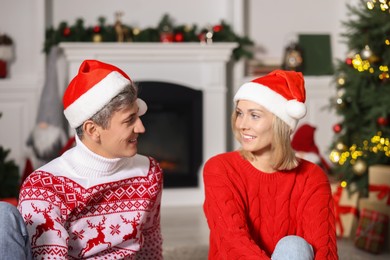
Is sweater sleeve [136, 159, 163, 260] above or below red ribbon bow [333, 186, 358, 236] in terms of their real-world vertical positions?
above

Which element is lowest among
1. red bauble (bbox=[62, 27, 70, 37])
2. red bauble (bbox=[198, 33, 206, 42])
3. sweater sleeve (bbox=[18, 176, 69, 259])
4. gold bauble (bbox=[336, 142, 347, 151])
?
gold bauble (bbox=[336, 142, 347, 151])

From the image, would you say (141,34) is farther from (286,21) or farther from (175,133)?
(286,21)

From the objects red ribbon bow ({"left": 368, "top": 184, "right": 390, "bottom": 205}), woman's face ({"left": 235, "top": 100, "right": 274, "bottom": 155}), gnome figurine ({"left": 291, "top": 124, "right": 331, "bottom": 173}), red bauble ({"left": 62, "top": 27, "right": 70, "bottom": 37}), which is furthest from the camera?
red bauble ({"left": 62, "top": 27, "right": 70, "bottom": 37})

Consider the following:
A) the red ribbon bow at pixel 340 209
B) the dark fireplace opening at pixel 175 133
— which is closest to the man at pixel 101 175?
the red ribbon bow at pixel 340 209

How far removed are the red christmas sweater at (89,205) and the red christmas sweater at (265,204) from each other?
0.21 m

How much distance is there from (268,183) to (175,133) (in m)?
3.85

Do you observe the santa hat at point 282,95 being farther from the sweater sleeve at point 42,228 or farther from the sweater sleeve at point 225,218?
the sweater sleeve at point 42,228

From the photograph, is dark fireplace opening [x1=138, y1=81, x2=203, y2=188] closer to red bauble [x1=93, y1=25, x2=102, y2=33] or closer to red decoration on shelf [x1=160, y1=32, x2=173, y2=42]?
red decoration on shelf [x1=160, y1=32, x2=173, y2=42]

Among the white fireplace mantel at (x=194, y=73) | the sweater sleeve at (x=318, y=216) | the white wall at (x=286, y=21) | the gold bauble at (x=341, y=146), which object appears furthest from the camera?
the white wall at (x=286, y=21)

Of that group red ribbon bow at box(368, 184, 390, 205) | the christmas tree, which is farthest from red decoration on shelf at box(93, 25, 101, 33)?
red ribbon bow at box(368, 184, 390, 205)

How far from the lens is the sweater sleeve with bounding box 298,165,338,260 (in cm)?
241

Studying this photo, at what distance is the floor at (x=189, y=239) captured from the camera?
13.6 ft

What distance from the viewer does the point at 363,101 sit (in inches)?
187

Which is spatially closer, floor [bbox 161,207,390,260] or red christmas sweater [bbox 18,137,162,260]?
red christmas sweater [bbox 18,137,162,260]
